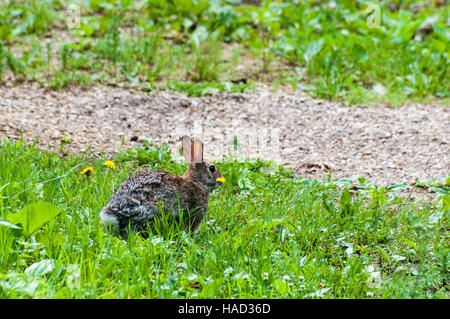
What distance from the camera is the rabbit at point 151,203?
4.09 meters

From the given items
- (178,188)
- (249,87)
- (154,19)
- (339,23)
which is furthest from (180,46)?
(178,188)

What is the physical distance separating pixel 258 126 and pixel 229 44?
9.87 feet

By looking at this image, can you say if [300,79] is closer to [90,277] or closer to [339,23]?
[339,23]

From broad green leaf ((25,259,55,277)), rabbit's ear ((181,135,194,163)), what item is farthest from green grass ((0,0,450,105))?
broad green leaf ((25,259,55,277))

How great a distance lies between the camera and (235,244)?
408cm

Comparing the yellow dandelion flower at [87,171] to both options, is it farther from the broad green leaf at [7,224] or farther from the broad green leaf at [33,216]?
the broad green leaf at [7,224]

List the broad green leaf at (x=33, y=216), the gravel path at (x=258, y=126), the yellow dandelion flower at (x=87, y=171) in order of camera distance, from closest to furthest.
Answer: the broad green leaf at (x=33, y=216) < the yellow dandelion flower at (x=87, y=171) < the gravel path at (x=258, y=126)

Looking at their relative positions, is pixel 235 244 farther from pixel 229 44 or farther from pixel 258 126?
pixel 229 44

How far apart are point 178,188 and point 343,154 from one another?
295cm

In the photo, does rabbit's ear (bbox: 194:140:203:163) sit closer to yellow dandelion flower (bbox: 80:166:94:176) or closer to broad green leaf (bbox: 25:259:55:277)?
yellow dandelion flower (bbox: 80:166:94:176)

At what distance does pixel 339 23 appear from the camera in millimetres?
10539

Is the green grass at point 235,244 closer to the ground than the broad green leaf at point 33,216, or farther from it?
closer to the ground

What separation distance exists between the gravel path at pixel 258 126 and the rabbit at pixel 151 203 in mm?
1987

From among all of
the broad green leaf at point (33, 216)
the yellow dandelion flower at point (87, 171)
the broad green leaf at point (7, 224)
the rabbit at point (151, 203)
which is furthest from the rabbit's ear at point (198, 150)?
the broad green leaf at point (7, 224)
